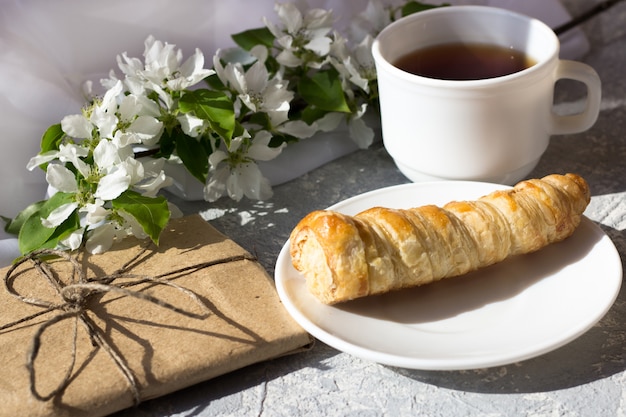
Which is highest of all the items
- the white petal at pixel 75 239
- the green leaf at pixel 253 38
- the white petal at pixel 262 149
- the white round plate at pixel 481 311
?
the green leaf at pixel 253 38

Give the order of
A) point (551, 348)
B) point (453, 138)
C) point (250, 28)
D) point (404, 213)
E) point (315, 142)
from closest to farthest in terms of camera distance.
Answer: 1. point (551, 348)
2. point (404, 213)
3. point (453, 138)
4. point (315, 142)
5. point (250, 28)

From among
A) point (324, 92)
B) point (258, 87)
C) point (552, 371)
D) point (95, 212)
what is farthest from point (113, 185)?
point (552, 371)

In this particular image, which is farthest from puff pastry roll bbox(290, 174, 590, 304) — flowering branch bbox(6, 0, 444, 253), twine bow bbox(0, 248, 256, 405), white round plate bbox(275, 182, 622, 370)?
flowering branch bbox(6, 0, 444, 253)

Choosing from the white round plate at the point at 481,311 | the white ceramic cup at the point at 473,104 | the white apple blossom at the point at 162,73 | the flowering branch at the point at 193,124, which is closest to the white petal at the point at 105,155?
the flowering branch at the point at 193,124

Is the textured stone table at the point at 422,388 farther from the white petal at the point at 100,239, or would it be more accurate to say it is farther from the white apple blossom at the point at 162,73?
the white apple blossom at the point at 162,73

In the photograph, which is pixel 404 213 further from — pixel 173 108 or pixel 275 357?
pixel 173 108

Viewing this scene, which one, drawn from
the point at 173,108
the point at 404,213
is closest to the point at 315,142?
the point at 173,108
